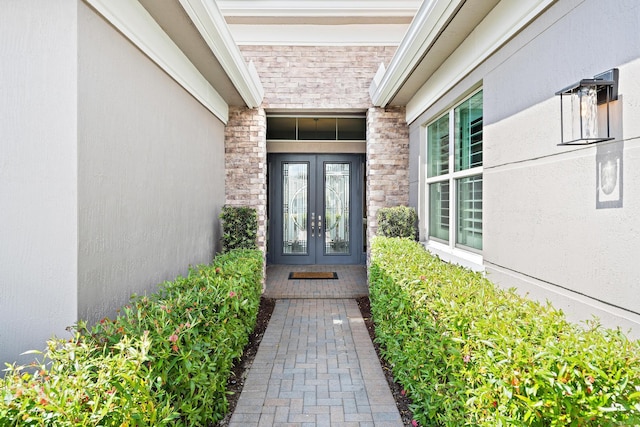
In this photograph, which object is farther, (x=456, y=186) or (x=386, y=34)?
(x=386, y=34)

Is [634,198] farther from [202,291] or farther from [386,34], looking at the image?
[386,34]

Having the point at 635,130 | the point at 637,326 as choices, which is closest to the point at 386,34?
the point at 635,130

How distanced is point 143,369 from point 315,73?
6.07 meters

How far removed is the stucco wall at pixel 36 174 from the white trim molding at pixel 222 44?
3.97ft

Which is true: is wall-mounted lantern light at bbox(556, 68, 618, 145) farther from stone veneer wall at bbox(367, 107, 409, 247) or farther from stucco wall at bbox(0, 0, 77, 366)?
stone veneer wall at bbox(367, 107, 409, 247)

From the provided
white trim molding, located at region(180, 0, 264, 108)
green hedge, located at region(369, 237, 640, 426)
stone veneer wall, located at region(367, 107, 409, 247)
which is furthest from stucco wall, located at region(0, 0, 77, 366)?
stone veneer wall, located at region(367, 107, 409, 247)

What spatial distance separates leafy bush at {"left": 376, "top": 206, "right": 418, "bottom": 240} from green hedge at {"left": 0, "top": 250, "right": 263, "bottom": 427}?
3310 mm

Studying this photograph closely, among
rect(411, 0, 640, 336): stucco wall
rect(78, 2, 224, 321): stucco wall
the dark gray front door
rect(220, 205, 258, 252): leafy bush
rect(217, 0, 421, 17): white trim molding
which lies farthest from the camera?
the dark gray front door

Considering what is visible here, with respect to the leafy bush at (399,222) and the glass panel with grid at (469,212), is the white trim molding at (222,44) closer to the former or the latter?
the leafy bush at (399,222)

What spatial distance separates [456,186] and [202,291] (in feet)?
11.1

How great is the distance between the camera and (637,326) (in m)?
2.01

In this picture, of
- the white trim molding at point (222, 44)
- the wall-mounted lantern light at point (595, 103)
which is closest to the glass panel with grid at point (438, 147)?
the white trim molding at point (222, 44)

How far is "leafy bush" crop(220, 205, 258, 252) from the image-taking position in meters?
6.38

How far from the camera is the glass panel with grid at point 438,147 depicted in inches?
214
